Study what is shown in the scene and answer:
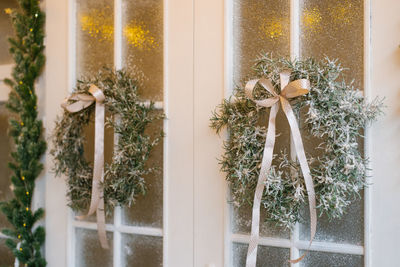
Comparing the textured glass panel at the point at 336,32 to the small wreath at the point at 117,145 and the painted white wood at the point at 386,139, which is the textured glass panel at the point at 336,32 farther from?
the small wreath at the point at 117,145

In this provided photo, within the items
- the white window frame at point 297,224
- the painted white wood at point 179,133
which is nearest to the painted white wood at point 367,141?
the white window frame at point 297,224

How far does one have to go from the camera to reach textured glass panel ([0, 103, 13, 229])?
5.33 feet

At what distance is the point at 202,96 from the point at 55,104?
573 millimetres

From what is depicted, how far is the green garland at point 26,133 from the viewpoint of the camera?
145cm

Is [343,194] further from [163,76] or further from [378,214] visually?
[163,76]

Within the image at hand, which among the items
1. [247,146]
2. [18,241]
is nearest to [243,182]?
[247,146]

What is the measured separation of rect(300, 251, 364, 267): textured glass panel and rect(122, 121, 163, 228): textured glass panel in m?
0.46

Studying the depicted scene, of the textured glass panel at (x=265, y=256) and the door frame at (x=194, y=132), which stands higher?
the door frame at (x=194, y=132)

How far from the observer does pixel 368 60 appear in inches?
40.3

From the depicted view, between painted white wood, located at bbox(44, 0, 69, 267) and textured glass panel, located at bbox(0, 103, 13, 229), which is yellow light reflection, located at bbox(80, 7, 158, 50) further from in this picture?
textured glass panel, located at bbox(0, 103, 13, 229)

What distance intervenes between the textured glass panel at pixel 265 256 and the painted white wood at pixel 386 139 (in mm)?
227

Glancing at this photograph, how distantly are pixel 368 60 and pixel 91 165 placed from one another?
35.8 inches

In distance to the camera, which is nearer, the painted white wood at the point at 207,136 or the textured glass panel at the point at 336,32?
the textured glass panel at the point at 336,32

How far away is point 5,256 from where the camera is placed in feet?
5.26
